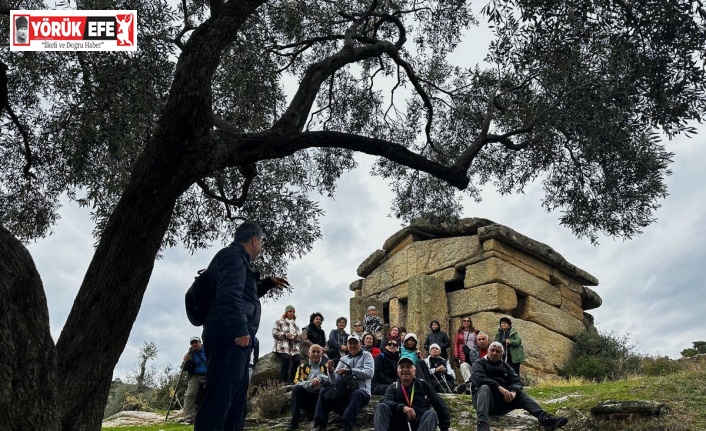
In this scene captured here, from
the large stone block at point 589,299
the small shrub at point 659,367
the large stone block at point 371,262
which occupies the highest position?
the large stone block at point 371,262

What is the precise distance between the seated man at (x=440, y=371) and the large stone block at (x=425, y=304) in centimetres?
658

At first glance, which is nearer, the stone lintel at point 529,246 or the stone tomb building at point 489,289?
the stone tomb building at point 489,289

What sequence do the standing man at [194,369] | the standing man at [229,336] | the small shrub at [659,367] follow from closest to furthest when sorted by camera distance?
the standing man at [229,336] → the standing man at [194,369] → the small shrub at [659,367]

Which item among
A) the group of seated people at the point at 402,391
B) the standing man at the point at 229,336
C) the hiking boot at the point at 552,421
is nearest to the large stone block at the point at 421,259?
the group of seated people at the point at 402,391

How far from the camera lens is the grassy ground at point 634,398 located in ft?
33.6

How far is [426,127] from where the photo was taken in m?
14.1

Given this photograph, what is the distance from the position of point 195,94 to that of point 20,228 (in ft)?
25.6

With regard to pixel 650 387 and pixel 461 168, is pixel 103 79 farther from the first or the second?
pixel 650 387

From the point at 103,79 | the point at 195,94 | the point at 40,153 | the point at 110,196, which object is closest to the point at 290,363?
the point at 110,196

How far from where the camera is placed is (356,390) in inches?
438

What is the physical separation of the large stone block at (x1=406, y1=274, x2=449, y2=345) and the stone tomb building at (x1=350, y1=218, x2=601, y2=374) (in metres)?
0.03

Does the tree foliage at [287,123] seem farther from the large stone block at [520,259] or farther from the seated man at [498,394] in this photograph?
the large stone block at [520,259]

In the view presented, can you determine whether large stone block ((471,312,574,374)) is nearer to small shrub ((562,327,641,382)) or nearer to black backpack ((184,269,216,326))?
small shrub ((562,327,641,382))

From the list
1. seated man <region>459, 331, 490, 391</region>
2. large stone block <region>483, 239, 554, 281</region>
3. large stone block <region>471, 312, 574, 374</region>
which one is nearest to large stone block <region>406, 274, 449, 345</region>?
large stone block <region>471, 312, 574, 374</region>
